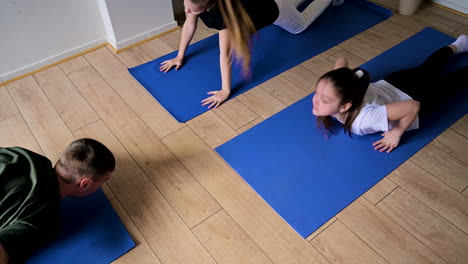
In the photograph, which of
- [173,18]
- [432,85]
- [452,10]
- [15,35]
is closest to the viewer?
[432,85]

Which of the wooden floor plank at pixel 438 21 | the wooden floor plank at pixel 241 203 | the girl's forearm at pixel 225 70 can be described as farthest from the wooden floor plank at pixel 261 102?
the wooden floor plank at pixel 438 21

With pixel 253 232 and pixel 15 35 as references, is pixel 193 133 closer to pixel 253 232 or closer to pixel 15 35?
pixel 253 232

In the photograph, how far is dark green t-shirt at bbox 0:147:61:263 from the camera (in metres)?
1.14

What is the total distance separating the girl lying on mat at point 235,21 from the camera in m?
1.56

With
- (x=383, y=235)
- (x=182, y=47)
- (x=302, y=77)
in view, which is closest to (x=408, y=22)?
(x=302, y=77)

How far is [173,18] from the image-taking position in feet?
8.15

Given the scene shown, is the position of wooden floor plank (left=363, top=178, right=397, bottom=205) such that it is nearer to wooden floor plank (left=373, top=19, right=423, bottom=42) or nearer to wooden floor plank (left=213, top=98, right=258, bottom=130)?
wooden floor plank (left=213, top=98, right=258, bottom=130)

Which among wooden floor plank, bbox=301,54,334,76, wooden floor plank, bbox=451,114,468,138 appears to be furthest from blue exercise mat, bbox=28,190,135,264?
wooden floor plank, bbox=451,114,468,138

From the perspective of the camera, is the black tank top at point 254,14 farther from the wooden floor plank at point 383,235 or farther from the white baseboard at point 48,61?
the wooden floor plank at point 383,235

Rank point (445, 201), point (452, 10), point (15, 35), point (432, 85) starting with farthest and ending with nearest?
point (452, 10), point (15, 35), point (432, 85), point (445, 201)

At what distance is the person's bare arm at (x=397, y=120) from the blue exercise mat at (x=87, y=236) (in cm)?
123

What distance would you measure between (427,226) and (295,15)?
59.6 inches

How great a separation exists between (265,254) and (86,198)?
0.80 metres

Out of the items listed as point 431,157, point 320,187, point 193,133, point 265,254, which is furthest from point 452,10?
point 265,254
